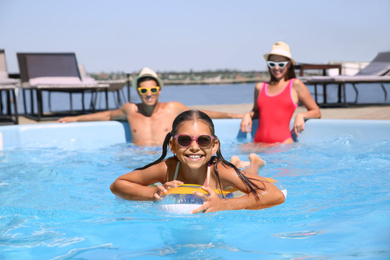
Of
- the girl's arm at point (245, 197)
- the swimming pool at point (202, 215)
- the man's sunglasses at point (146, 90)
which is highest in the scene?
the man's sunglasses at point (146, 90)

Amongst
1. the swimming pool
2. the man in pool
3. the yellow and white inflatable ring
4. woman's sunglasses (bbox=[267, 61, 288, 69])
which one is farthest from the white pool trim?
the yellow and white inflatable ring

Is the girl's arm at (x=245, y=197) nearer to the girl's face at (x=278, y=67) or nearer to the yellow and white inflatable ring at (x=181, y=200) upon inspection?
the yellow and white inflatable ring at (x=181, y=200)

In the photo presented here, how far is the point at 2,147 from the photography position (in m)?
5.56

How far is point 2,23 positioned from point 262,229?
31251mm

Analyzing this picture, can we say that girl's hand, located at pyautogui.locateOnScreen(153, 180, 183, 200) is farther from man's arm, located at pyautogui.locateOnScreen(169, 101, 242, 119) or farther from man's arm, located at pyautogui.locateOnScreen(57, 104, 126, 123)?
man's arm, located at pyautogui.locateOnScreen(57, 104, 126, 123)

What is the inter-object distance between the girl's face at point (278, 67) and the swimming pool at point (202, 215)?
0.82m

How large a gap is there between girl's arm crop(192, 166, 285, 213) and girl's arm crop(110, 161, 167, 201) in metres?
0.37

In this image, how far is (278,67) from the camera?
5.24m

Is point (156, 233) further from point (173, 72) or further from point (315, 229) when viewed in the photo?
point (173, 72)

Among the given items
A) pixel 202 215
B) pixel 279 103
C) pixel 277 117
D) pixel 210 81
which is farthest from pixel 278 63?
pixel 210 81

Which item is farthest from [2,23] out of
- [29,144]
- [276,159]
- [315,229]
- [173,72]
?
[315,229]

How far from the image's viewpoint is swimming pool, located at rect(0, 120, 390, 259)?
2.19 metres

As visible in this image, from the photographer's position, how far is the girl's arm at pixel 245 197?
258 cm

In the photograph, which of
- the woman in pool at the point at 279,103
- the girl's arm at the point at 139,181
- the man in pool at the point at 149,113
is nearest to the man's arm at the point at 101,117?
the man in pool at the point at 149,113
